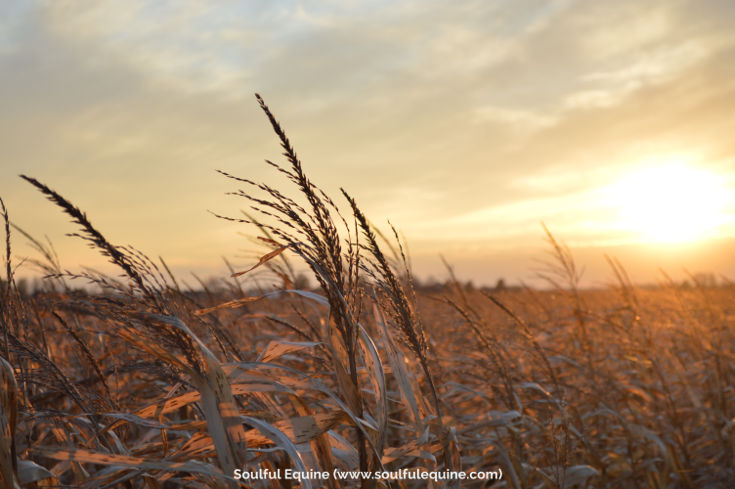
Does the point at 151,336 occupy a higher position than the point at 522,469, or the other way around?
the point at 151,336

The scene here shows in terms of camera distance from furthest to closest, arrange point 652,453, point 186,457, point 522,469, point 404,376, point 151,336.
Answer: point 652,453, point 522,469, point 404,376, point 186,457, point 151,336

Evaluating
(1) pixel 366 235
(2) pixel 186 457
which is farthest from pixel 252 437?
(1) pixel 366 235

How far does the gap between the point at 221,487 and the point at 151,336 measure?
1.45ft

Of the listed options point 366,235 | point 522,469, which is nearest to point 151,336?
point 366,235

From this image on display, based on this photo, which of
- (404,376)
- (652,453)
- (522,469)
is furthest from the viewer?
(652,453)

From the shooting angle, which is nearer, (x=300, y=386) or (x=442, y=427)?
(x=300, y=386)

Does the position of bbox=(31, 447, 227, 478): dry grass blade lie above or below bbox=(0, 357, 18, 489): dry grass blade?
below

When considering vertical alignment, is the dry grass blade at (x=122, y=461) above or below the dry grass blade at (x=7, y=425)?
below

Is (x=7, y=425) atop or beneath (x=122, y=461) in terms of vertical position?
atop

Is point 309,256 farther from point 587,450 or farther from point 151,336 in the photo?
point 587,450

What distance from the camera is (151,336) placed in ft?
4.85

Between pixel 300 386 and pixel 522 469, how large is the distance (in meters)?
1.83

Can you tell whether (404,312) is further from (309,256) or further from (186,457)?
(186,457)

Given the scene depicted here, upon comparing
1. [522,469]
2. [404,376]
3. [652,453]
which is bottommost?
[652,453]
